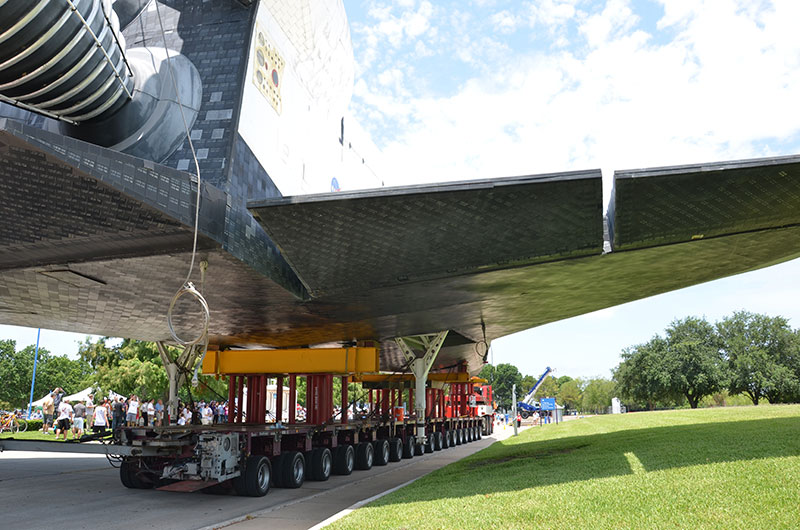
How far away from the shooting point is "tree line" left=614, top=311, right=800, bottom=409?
5678 cm

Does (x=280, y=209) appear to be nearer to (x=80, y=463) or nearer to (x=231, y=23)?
(x=231, y=23)

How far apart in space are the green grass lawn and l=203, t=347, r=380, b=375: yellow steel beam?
4777mm

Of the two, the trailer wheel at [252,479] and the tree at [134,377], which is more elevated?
the tree at [134,377]

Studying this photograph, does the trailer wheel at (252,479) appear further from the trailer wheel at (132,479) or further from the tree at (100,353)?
the tree at (100,353)

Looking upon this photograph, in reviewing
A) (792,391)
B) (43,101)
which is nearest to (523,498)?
(43,101)

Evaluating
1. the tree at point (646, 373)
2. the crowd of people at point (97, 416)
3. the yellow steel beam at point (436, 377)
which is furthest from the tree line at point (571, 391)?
the crowd of people at point (97, 416)

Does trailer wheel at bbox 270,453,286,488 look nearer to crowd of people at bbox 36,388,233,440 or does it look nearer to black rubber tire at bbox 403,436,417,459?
black rubber tire at bbox 403,436,417,459

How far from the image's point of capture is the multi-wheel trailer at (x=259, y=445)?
33.9ft

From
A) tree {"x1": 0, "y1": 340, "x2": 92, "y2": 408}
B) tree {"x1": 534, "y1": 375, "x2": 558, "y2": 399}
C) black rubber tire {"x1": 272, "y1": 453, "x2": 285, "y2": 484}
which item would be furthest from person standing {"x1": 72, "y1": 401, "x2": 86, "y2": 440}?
tree {"x1": 534, "y1": 375, "x2": 558, "y2": 399}

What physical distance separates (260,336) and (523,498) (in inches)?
443

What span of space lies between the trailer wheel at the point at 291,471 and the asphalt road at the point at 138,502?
0.16 meters

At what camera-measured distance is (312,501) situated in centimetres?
1104

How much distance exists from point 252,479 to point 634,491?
279 inches

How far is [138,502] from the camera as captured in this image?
36.6 feet
